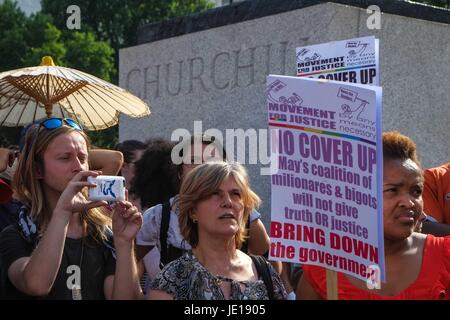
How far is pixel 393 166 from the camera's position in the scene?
389 cm

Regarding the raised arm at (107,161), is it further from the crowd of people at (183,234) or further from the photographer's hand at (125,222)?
the photographer's hand at (125,222)

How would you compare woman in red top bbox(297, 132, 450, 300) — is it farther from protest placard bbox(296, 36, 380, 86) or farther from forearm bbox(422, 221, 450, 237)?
forearm bbox(422, 221, 450, 237)

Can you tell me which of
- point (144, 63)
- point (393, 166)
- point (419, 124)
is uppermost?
point (144, 63)

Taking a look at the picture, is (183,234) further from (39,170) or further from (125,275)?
(39,170)

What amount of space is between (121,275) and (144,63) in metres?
5.47

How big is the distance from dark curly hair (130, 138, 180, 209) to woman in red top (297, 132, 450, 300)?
1.63 m

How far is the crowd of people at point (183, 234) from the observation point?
3.67m

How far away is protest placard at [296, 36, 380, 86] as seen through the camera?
4691 mm

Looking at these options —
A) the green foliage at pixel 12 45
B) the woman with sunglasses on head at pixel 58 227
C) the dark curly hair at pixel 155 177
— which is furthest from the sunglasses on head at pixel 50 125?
the green foliage at pixel 12 45

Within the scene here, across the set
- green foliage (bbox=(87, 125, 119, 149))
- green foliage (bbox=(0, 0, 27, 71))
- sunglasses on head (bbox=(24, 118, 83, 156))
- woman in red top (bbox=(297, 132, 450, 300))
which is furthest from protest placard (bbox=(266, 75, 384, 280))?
green foliage (bbox=(0, 0, 27, 71))
